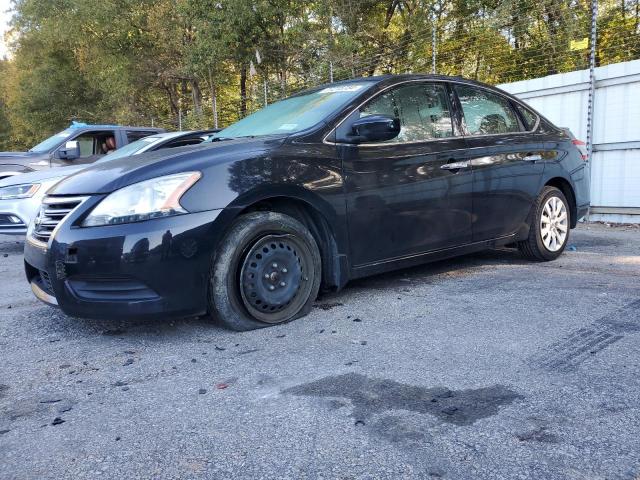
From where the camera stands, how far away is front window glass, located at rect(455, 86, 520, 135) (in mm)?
4617

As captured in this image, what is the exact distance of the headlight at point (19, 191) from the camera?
658 centimetres

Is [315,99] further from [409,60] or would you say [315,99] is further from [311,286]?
[409,60]

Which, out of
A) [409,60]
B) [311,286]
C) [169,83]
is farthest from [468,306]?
[169,83]

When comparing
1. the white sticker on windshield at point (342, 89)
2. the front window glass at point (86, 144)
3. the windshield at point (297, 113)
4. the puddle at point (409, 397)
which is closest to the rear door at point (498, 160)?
the white sticker on windshield at point (342, 89)

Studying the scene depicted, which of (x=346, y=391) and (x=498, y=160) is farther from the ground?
(x=498, y=160)

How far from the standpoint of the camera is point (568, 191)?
5.46m

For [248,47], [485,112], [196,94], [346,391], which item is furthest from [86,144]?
[196,94]

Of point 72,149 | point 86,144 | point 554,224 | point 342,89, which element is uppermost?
point 342,89

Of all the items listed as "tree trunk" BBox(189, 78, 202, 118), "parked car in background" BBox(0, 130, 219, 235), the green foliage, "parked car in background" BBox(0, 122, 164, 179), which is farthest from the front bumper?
"tree trunk" BBox(189, 78, 202, 118)

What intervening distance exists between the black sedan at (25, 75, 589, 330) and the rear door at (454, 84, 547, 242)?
0.05 ft

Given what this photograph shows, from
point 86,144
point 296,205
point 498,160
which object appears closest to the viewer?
point 296,205

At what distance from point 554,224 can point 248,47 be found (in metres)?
17.9

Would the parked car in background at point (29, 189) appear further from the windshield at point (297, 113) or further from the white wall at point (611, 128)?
the white wall at point (611, 128)

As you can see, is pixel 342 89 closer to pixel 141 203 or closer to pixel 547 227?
pixel 141 203
